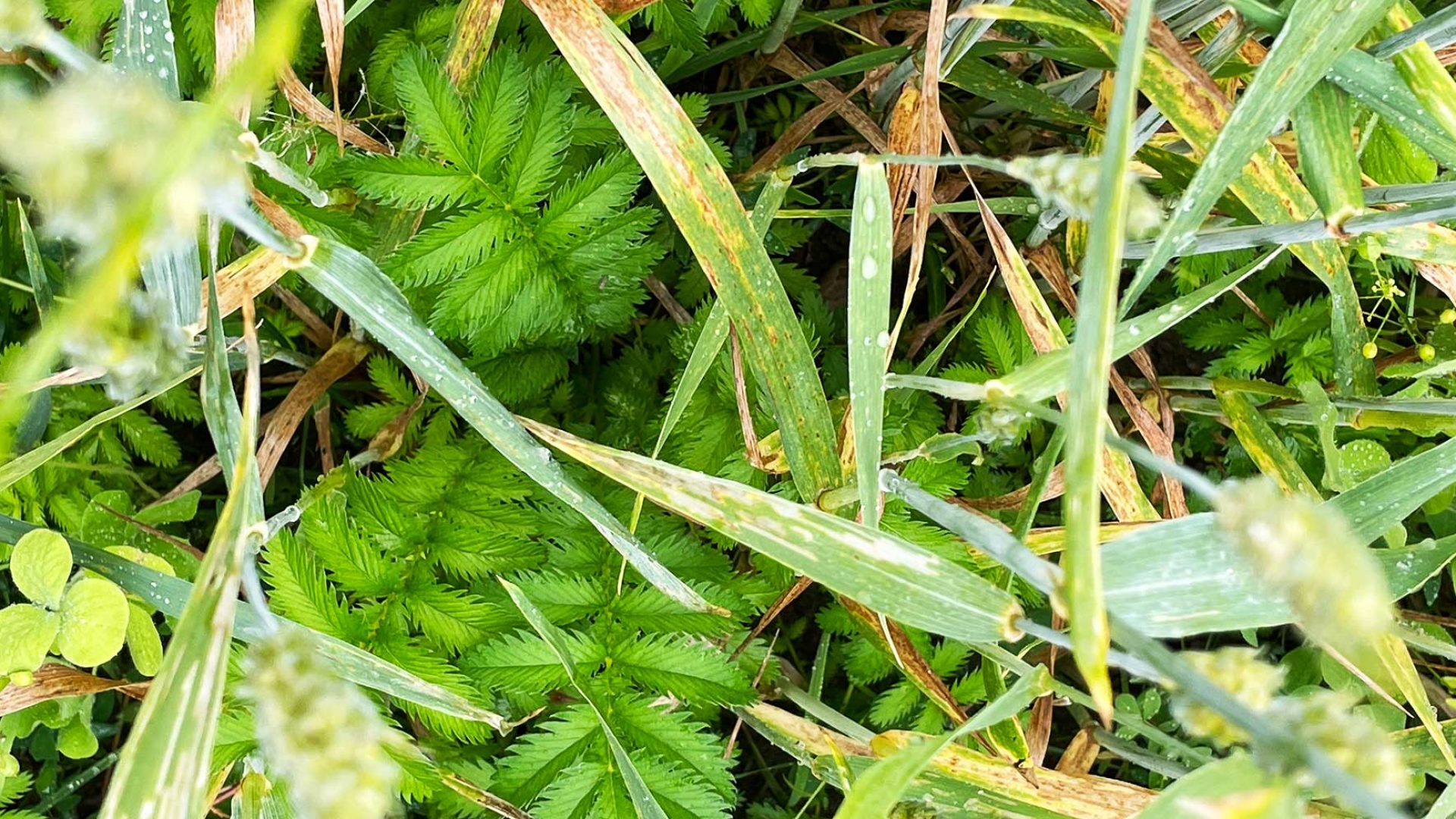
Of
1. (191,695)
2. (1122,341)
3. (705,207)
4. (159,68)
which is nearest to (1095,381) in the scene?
(1122,341)

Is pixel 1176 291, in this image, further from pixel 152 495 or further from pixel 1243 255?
pixel 152 495

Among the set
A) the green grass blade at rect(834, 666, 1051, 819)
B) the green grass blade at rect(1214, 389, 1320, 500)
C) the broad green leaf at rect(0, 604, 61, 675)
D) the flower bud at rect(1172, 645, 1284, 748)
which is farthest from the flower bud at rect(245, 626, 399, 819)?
the green grass blade at rect(1214, 389, 1320, 500)

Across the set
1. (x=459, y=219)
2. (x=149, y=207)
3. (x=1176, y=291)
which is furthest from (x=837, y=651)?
(x=149, y=207)

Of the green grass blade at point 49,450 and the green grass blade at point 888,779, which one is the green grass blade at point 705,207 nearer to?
the green grass blade at point 888,779

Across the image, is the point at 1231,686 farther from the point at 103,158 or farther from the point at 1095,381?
the point at 103,158

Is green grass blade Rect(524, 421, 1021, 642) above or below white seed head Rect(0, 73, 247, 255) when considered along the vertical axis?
below

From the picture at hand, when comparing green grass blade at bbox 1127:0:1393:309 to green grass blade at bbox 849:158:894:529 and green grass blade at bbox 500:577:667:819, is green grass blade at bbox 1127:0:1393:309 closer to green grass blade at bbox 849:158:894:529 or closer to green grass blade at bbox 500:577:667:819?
green grass blade at bbox 849:158:894:529
